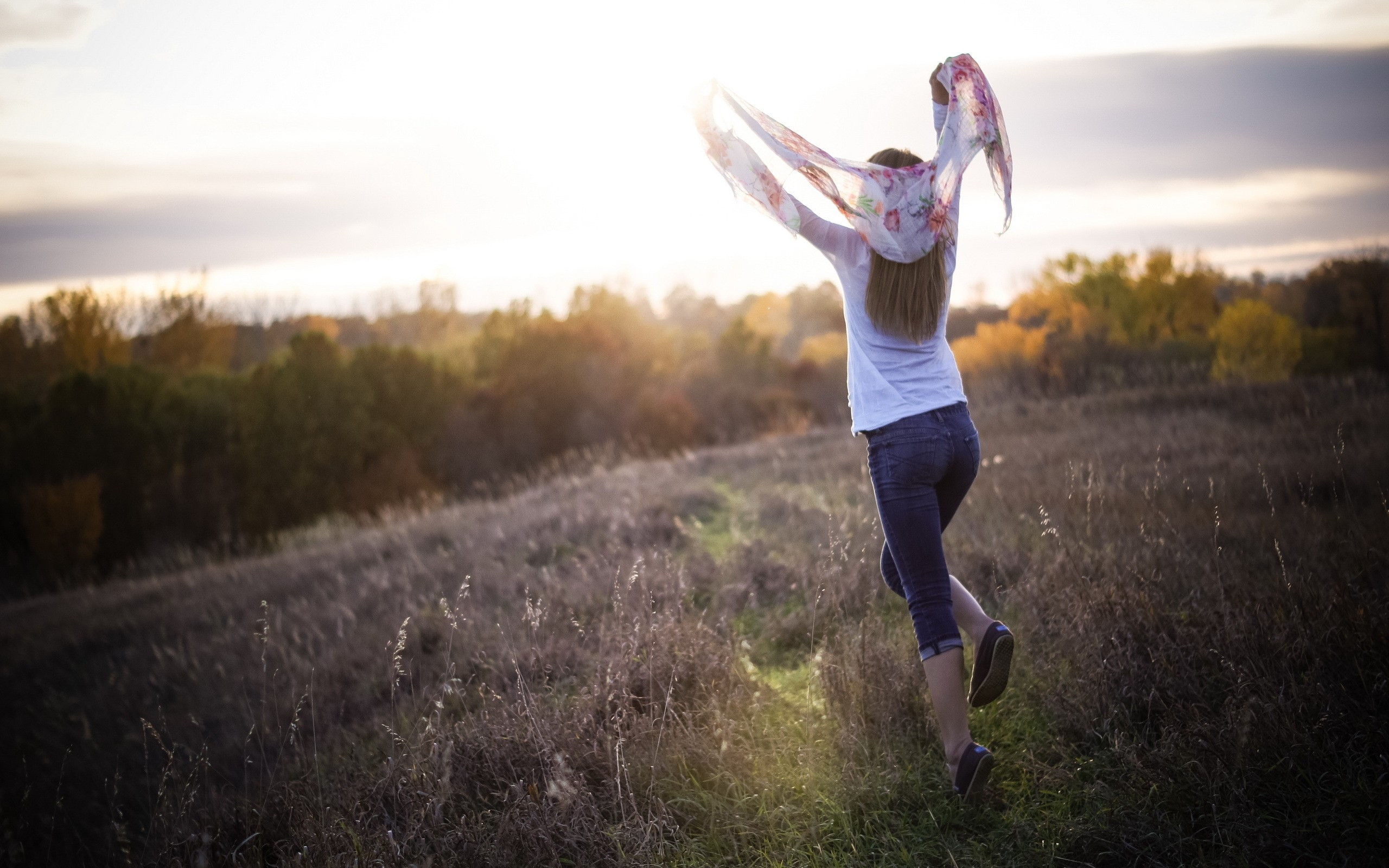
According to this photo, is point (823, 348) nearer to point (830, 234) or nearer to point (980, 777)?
point (830, 234)

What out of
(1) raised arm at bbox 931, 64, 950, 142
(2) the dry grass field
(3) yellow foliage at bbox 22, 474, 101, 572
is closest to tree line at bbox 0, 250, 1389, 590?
(3) yellow foliage at bbox 22, 474, 101, 572

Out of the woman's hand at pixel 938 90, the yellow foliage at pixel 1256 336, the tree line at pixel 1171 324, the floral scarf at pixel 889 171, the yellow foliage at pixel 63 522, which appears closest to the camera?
the floral scarf at pixel 889 171

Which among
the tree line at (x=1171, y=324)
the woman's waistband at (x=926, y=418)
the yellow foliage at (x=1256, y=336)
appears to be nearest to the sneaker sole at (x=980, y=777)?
the woman's waistband at (x=926, y=418)

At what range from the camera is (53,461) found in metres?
34.3

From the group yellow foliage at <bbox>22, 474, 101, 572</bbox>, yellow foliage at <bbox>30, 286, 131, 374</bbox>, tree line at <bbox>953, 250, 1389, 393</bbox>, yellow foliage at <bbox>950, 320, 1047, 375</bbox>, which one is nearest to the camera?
tree line at <bbox>953, 250, 1389, 393</bbox>

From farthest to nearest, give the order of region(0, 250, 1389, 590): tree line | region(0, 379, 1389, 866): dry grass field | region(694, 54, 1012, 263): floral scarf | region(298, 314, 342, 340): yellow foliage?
region(298, 314, 342, 340): yellow foliage, region(0, 250, 1389, 590): tree line, region(0, 379, 1389, 866): dry grass field, region(694, 54, 1012, 263): floral scarf

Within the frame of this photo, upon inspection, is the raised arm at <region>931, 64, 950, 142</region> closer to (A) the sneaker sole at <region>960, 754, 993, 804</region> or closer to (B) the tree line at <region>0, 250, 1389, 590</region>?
(A) the sneaker sole at <region>960, 754, 993, 804</region>

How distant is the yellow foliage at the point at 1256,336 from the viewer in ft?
131

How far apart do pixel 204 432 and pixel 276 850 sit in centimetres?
4074

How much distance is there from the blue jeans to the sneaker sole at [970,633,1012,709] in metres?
0.25

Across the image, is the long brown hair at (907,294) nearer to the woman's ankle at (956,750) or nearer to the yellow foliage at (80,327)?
the woman's ankle at (956,750)

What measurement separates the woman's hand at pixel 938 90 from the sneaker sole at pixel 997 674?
194 centimetres

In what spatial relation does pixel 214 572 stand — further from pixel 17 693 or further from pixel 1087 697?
pixel 1087 697

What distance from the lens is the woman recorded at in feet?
7.86
